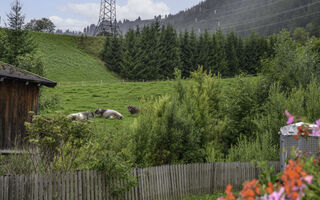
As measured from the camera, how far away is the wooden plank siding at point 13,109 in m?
14.5

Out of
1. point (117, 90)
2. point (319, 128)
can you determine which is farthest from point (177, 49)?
point (319, 128)

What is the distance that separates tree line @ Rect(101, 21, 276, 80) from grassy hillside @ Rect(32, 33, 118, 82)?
399 cm

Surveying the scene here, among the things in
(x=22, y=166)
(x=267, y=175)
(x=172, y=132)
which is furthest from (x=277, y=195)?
(x=172, y=132)

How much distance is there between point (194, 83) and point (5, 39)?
2261 centimetres

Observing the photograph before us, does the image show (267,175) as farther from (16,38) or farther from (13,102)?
(16,38)

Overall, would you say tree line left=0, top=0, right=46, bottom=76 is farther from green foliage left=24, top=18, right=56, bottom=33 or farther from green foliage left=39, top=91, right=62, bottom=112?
green foliage left=24, top=18, right=56, bottom=33

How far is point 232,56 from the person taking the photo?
244 feet

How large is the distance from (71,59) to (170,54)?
23093 mm

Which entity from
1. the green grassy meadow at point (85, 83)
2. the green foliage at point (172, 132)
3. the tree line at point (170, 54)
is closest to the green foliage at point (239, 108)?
the green foliage at point (172, 132)

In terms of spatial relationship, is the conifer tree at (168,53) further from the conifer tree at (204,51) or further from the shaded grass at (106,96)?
the shaded grass at (106,96)

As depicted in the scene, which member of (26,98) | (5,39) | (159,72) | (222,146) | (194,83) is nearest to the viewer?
(26,98)

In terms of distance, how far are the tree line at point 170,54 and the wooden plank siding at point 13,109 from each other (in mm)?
49430

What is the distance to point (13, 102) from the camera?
15.0 m

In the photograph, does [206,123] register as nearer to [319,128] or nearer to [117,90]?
[319,128]
